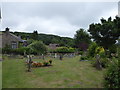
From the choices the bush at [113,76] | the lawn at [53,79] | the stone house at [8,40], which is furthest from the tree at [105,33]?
the stone house at [8,40]

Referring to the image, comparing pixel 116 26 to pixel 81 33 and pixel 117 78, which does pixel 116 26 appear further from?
pixel 81 33

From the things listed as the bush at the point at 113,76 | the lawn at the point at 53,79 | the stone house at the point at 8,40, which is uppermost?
the stone house at the point at 8,40

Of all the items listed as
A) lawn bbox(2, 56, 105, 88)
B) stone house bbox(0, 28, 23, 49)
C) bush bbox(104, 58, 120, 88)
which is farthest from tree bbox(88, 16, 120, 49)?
stone house bbox(0, 28, 23, 49)

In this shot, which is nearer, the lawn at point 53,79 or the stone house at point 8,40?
the lawn at point 53,79

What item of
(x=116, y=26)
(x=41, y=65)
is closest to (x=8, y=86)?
(x=41, y=65)

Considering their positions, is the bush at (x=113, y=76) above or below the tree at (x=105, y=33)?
below

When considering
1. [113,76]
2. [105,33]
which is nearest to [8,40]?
[105,33]

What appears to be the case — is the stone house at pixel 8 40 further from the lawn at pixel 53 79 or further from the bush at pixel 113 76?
the bush at pixel 113 76

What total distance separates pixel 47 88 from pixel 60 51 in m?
33.7

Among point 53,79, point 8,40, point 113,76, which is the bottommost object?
point 53,79

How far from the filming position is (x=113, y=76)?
20.6 ft

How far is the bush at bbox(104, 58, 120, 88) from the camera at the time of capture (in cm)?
604

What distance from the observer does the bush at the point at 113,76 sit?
6.04 metres

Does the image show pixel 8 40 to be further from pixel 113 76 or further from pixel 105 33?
pixel 113 76
